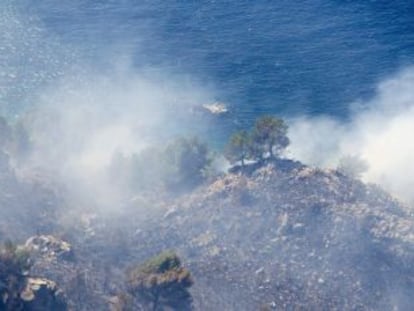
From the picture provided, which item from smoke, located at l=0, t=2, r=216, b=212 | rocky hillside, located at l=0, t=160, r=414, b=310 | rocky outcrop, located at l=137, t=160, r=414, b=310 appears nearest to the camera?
rocky hillside, located at l=0, t=160, r=414, b=310

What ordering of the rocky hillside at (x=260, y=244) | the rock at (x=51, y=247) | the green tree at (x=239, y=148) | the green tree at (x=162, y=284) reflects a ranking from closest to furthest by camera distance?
the green tree at (x=162, y=284) → the rocky hillside at (x=260, y=244) → the rock at (x=51, y=247) → the green tree at (x=239, y=148)

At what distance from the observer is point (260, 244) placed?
371 feet

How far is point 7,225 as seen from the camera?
11331cm

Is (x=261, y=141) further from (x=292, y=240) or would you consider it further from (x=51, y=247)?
(x=51, y=247)

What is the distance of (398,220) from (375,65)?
9160 centimetres

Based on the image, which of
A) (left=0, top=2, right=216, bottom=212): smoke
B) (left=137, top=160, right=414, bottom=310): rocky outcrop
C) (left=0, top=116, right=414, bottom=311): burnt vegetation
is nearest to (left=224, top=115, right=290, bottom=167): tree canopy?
(left=0, top=116, right=414, bottom=311): burnt vegetation

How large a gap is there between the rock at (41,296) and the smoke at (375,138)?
78152 millimetres

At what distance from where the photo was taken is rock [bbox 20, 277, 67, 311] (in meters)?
89.3

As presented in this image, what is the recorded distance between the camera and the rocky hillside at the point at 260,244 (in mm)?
102062

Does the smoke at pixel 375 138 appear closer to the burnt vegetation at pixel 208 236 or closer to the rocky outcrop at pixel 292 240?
the burnt vegetation at pixel 208 236

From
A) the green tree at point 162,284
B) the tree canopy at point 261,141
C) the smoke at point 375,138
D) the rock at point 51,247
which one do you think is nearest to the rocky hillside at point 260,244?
the rock at point 51,247

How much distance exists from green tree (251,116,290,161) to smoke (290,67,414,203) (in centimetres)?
2739

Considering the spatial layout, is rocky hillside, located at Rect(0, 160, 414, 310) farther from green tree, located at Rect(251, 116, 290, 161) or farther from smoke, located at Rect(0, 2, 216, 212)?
smoke, located at Rect(0, 2, 216, 212)

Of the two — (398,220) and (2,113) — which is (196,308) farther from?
(2,113)
